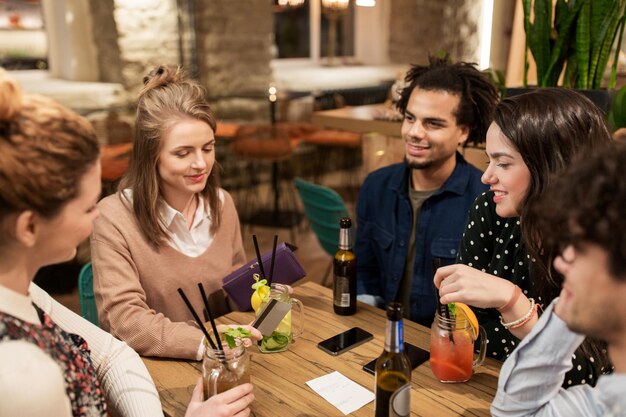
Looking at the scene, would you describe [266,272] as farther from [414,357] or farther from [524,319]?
[524,319]

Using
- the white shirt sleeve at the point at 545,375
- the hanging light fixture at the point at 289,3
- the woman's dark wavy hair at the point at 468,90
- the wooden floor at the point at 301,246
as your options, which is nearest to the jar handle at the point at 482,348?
the white shirt sleeve at the point at 545,375

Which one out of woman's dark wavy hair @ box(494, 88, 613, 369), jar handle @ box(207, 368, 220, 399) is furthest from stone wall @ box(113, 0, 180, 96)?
jar handle @ box(207, 368, 220, 399)

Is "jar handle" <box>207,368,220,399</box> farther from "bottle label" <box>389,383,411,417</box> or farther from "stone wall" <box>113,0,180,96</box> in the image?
"stone wall" <box>113,0,180,96</box>

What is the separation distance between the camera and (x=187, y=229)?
1858 mm

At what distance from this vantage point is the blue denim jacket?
7.21 ft

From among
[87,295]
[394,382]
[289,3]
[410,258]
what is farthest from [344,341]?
[289,3]

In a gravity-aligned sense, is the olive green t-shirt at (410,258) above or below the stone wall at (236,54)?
below

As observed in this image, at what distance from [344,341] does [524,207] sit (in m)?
0.60

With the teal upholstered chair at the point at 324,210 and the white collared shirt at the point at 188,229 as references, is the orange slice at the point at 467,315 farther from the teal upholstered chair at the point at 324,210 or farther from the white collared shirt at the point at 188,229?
the teal upholstered chair at the point at 324,210

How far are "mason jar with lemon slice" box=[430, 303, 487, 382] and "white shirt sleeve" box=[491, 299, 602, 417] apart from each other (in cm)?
21

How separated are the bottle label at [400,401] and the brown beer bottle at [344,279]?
58 cm

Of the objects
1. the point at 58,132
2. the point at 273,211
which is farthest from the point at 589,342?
the point at 273,211

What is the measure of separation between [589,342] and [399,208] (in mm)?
1079

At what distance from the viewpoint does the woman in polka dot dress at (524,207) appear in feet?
4.25
